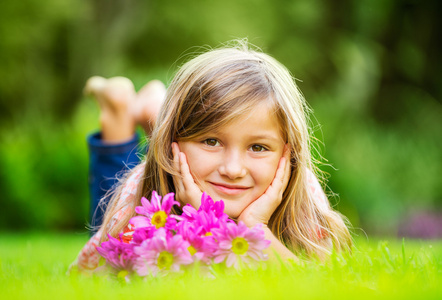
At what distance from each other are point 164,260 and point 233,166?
701 mm

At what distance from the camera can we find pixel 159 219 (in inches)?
90.2

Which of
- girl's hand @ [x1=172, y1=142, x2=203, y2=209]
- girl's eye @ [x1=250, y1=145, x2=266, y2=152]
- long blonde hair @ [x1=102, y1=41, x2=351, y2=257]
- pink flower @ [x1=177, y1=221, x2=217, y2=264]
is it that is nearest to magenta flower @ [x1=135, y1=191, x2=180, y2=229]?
pink flower @ [x1=177, y1=221, x2=217, y2=264]

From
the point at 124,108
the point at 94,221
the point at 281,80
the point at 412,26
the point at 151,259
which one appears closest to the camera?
the point at 151,259

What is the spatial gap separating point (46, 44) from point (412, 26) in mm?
11880

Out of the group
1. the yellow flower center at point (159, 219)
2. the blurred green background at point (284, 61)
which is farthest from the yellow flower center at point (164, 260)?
the blurred green background at point (284, 61)

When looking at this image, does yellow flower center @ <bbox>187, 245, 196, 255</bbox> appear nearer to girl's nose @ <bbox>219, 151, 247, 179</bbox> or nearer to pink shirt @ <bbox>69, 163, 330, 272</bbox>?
girl's nose @ <bbox>219, 151, 247, 179</bbox>

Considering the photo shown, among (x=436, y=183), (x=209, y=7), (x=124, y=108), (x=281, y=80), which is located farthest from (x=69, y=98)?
(x=281, y=80)

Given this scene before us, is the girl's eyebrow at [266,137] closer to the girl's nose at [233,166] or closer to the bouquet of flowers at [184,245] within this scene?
the girl's nose at [233,166]

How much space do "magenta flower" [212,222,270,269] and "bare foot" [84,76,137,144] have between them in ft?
8.79

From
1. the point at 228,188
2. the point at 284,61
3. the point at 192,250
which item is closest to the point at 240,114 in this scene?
the point at 228,188

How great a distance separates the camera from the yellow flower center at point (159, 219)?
228cm

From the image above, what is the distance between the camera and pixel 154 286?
1953 mm

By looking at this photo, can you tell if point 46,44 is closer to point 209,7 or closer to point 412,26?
point 209,7

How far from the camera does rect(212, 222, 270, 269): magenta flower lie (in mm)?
2115
